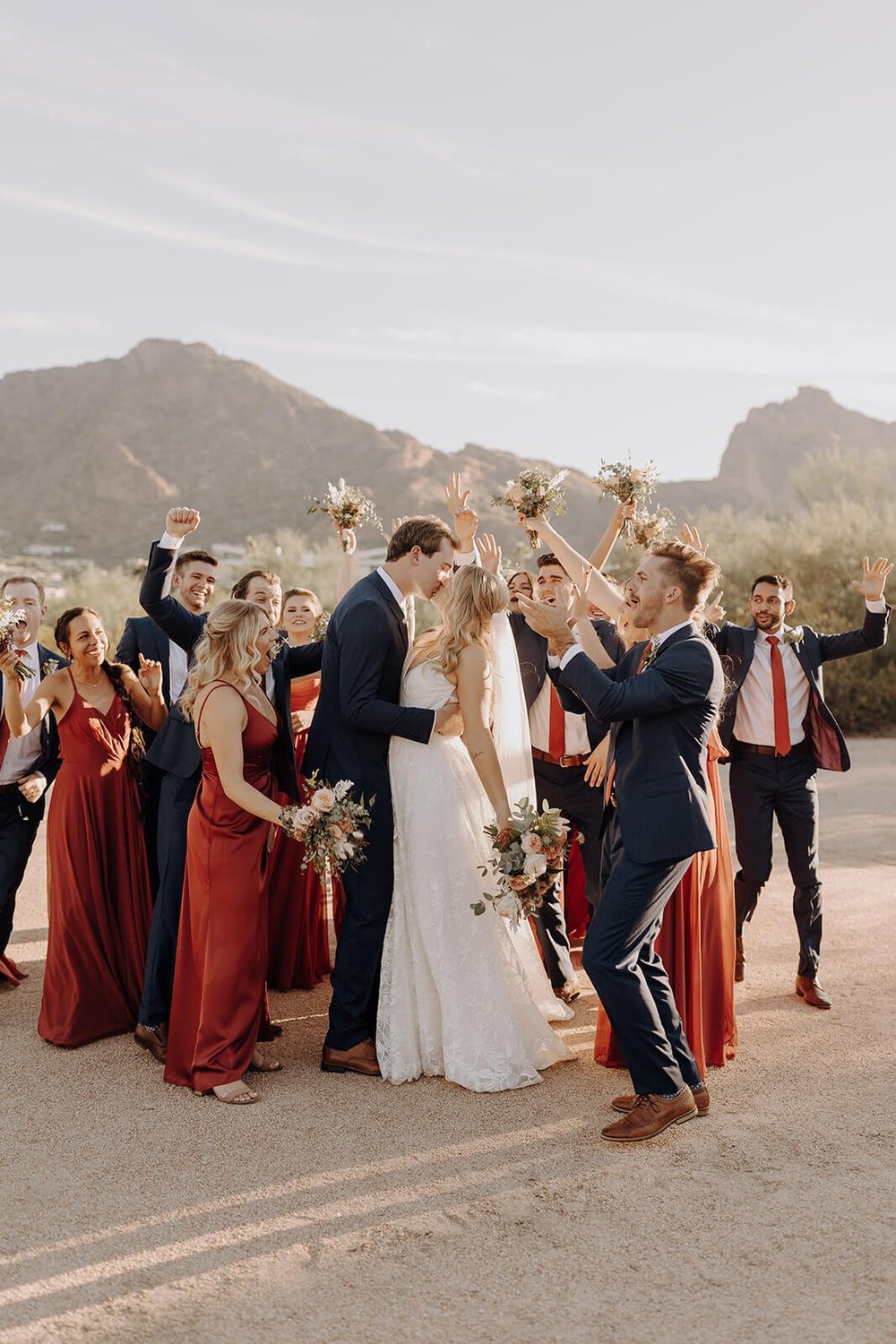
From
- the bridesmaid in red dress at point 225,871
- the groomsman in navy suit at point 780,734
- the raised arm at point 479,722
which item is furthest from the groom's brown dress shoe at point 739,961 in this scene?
the bridesmaid in red dress at point 225,871

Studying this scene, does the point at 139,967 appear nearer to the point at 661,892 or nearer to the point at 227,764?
the point at 227,764

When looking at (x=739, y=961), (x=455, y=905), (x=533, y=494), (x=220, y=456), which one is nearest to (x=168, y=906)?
(x=455, y=905)

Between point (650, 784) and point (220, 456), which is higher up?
point (220, 456)

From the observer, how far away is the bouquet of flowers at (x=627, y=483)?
696 cm

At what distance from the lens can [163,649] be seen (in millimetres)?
6312

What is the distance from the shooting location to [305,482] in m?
66.7

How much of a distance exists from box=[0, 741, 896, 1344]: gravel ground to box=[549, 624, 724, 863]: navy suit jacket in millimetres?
1230

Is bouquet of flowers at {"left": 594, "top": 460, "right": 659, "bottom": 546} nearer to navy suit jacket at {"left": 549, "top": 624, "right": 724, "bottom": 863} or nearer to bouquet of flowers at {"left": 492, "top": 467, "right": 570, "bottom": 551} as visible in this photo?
bouquet of flowers at {"left": 492, "top": 467, "right": 570, "bottom": 551}

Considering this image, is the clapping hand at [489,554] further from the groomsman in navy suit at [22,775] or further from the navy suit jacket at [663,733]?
the groomsman in navy suit at [22,775]

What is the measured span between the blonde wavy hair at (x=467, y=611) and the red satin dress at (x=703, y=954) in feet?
3.75

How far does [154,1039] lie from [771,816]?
3523 millimetres

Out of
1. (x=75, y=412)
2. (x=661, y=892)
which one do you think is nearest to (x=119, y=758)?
(x=661, y=892)

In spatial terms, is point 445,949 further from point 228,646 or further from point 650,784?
point 228,646

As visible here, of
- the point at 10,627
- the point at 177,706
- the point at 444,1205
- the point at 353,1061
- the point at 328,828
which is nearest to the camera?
the point at 444,1205
